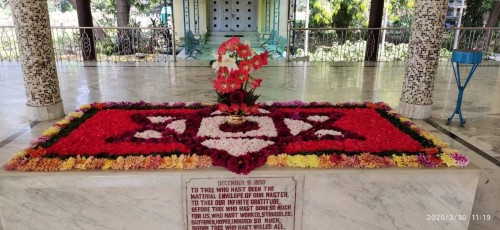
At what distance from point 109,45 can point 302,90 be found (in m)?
7.70

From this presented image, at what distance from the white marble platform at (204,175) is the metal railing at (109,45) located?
265 inches

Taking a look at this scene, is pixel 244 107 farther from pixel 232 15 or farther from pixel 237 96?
pixel 232 15

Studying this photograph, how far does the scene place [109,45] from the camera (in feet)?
39.0

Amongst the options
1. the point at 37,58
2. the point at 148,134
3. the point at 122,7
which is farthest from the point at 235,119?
the point at 122,7

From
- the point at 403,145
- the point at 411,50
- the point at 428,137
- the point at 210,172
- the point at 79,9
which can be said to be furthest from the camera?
the point at 79,9

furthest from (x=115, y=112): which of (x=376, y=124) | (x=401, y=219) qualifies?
(x=401, y=219)

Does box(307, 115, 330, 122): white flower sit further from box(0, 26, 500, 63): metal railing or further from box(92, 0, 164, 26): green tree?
box(92, 0, 164, 26): green tree

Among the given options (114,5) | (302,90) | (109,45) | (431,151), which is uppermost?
(114,5)

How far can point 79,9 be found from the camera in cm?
936

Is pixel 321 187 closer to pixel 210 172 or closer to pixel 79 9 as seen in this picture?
pixel 210 172

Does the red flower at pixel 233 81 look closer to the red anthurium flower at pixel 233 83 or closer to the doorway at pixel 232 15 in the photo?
the red anthurium flower at pixel 233 83

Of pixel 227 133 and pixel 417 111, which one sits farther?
pixel 417 111

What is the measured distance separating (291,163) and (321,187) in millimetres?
254

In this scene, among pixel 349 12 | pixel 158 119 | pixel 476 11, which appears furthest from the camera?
pixel 349 12
